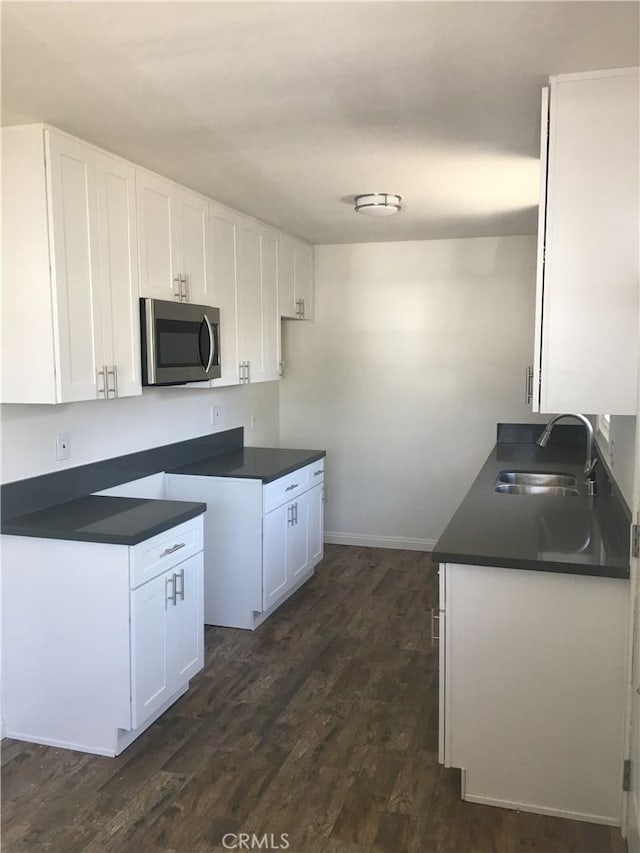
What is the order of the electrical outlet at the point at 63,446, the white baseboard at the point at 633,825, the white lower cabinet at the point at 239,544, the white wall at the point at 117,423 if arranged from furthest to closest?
1. the white lower cabinet at the point at 239,544
2. the electrical outlet at the point at 63,446
3. the white wall at the point at 117,423
4. the white baseboard at the point at 633,825

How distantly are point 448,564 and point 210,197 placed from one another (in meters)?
2.43

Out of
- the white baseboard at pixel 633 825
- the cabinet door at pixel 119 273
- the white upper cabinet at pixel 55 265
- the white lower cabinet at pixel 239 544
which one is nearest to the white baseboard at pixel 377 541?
the white lower cabinet at pixel 239 544

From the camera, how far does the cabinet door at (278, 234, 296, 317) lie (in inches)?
189

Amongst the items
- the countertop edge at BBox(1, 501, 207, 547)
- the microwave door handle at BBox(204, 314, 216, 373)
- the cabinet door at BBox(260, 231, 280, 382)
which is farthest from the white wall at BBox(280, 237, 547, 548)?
the countertop edge at BBox(1, 501, 207, 547)

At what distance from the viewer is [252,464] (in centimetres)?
417

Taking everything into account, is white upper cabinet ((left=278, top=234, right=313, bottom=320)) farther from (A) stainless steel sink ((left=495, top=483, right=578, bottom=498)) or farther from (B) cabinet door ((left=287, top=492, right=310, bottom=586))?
(A) stainless steel sink ((left=495, top=483, right=578, bottom=498))

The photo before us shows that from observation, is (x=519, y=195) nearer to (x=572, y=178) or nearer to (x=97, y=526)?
(x=572, y=178)

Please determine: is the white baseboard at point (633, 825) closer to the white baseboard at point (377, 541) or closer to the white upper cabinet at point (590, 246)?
the white upper cabinet at point (590, 246)

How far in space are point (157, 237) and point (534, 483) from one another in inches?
95.3

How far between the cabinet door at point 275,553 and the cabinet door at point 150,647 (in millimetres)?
945

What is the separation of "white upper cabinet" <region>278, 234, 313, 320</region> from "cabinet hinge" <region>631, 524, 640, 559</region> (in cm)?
314

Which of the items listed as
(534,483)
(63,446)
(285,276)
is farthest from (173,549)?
(285,276)

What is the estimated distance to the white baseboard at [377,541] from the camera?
5.39 m

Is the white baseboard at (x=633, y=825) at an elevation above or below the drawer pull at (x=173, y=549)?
below
